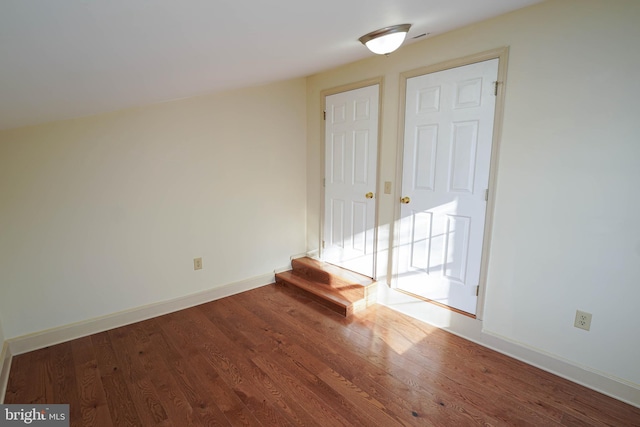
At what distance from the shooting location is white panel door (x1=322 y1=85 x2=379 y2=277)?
3.02 metres

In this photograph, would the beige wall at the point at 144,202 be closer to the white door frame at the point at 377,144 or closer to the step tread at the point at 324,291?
the step tread at the point at 324,291

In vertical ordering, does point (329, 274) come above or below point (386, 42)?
below

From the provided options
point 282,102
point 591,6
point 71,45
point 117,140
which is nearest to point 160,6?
point 71,45

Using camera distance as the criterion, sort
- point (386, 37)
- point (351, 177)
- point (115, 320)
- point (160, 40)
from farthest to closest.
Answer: point (351, 177) < point (115, 320) < point (386, 37) < point (160, 40)

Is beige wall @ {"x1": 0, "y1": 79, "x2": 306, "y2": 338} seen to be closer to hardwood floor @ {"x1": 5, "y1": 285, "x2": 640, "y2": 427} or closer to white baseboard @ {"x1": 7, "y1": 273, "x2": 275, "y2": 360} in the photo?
white baseboard @ {"x1": 7, "y1": 273, "x2": 275, "y2": 360}

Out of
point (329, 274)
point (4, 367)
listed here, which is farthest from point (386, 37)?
point (4, 367)

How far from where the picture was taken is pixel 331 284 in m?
3.24

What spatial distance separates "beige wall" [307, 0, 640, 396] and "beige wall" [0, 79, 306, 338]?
1.95m

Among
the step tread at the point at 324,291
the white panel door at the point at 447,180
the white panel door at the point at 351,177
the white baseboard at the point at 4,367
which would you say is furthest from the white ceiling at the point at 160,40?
the step tread at the point at 324,291

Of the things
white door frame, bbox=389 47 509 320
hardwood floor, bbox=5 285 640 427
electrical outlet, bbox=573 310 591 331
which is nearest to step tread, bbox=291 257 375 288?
hardwood floor, bbox=5 285 640 427

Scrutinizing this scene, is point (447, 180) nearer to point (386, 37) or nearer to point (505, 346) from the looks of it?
point (386, 37)

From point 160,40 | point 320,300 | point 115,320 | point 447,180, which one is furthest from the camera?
point 320,300

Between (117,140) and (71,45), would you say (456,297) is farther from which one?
(117,140)

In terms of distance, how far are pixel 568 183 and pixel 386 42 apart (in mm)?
1410
